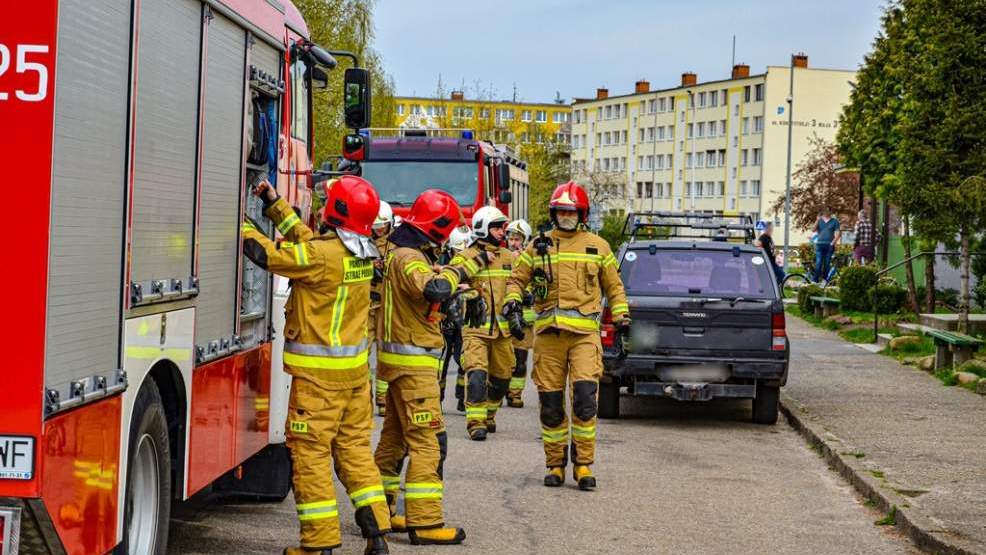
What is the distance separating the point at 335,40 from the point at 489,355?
1128 inches

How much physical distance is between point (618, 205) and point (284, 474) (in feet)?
386

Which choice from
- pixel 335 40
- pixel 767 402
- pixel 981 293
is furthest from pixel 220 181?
pixel 335 40

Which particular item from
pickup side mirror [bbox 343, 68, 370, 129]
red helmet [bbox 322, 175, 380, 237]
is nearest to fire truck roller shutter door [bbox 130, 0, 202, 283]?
red helmet [bbox 322, 175, 380, 237]

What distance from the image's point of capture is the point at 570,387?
10.3 meters

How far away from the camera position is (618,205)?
126 m

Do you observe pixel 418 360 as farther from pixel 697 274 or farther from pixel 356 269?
pixel 697 274

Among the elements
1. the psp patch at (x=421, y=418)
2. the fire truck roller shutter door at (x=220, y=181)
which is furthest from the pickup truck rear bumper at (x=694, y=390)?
the fire truck roller shutter door at (x=220, y=181)

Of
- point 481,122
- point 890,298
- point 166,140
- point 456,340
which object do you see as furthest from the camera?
point 481,122

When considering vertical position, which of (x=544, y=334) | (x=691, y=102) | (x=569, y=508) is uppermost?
(x=691, y=102)

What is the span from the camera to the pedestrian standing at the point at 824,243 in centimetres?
3597

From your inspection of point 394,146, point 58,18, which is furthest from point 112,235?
point 394,146

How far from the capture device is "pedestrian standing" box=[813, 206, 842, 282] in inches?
1416

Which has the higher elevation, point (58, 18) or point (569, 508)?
point (58, 18)

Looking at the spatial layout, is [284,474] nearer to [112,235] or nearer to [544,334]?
[544,334]
